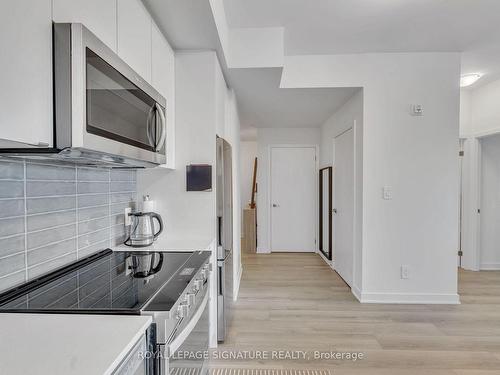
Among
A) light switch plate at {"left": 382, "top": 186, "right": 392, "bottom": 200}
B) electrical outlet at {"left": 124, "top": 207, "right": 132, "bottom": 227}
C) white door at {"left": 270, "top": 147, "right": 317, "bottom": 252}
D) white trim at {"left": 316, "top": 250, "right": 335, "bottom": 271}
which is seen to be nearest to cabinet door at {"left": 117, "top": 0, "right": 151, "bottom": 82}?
electrical outlet at {"left": 124, "top": 207, "right": 132, "bottom": 227}

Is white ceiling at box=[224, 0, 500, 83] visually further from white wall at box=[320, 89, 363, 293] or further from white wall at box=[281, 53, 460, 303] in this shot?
white wall at box=[320, 89, 363, 293]

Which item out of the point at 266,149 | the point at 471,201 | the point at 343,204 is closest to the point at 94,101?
the point at 343,204

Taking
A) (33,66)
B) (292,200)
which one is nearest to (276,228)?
(292,200)

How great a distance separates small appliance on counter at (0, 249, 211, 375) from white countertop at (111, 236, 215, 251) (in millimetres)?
165

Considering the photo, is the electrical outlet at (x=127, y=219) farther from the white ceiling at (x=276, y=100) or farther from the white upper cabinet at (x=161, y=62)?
the white ceiling at (x=276, y=100)

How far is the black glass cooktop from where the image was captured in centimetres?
93

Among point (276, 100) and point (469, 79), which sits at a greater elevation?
point (469, 79)

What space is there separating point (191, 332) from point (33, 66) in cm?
113

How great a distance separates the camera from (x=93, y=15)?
1041 mm

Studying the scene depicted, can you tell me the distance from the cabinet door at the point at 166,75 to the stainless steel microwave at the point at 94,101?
44 centimetres

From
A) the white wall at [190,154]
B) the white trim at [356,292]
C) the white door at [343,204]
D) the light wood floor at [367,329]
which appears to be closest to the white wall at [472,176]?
the light wood floor at [367,329]

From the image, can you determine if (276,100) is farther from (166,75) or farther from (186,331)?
(186,331)

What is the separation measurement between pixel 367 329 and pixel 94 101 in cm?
251

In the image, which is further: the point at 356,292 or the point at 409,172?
the point at 356,292
